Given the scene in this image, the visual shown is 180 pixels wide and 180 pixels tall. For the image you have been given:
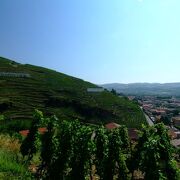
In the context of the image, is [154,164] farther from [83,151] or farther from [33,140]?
[33,140]

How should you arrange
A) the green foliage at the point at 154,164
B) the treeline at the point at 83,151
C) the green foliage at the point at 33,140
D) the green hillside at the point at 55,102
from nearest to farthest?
the green foliage at the point at 154,164 < the treeline at the point at 83,151 < the green foliage at the point at 33,140 < the green hillside at the point at 55,102

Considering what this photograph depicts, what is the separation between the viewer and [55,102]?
5945 inches

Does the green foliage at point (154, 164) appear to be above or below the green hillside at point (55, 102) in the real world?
above

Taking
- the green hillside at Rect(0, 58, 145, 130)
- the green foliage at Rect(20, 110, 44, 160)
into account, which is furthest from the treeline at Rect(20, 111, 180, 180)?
the green hillside at Rect(0, 58, 145, 130)

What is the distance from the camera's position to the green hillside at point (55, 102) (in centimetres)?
13075

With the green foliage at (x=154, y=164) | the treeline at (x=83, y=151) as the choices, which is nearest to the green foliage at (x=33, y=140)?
the treeline at (x=83, y=151)

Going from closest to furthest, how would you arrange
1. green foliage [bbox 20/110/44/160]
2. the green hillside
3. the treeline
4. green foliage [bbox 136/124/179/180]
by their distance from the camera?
green foliage [bbox 136/124/179/180]
the treeline
green foliage [bbox 20/110/44/160]
the green hillside

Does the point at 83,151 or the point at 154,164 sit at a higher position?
the point at 154,164

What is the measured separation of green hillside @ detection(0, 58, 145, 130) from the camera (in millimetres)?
130750

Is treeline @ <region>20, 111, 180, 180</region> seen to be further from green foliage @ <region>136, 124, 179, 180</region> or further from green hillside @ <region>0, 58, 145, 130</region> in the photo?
green hillside @ <region>0, 58, 145, 130</region>

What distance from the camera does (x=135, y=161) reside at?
46.7 m

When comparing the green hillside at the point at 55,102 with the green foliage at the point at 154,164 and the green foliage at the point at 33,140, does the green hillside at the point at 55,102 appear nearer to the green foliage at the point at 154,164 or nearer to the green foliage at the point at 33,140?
the green foliage at the point at 33,140

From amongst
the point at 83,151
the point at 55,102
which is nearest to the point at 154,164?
the point at 83,151

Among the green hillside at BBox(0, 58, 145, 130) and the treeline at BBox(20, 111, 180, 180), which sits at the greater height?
the treeline at BBox(20, 111, 180, 180)
